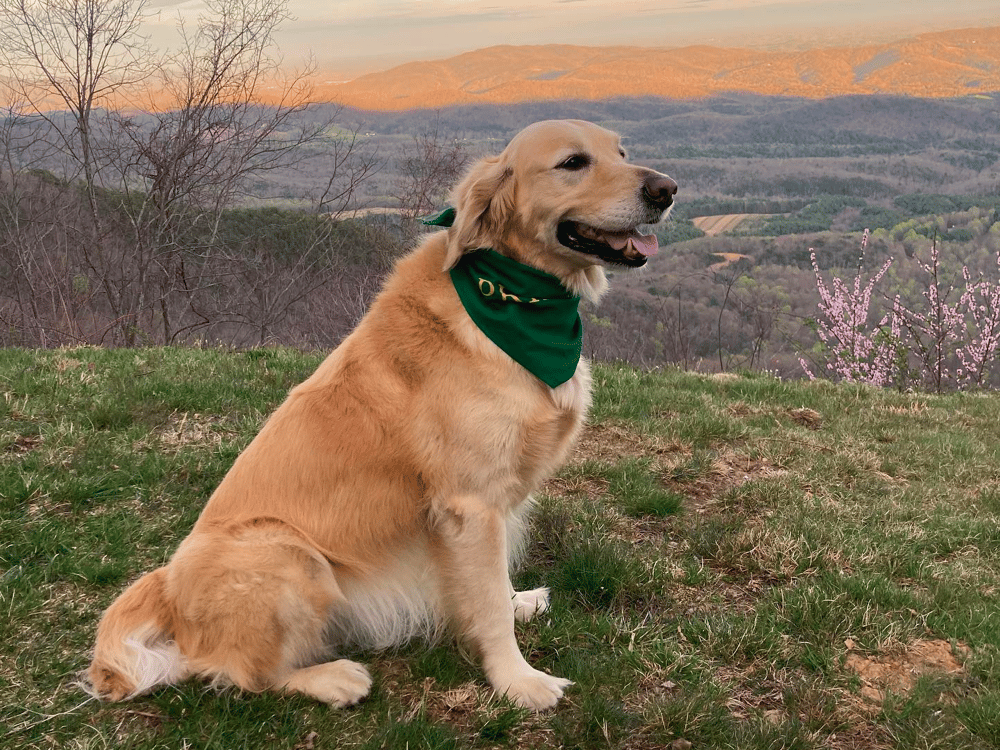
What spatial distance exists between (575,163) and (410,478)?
55.3 inches

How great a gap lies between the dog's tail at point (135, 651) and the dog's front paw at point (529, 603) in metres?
1.39

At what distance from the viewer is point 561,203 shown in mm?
3025

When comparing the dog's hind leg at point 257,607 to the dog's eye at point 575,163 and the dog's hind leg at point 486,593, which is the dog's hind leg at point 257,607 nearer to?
the dog's hind leg at point 486,593

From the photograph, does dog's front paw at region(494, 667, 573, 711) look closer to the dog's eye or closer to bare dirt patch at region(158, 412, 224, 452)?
the dog's eye

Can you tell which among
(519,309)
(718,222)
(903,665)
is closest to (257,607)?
(519,309)

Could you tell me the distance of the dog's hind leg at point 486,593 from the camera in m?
2.86

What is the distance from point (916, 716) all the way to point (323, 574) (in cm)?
222

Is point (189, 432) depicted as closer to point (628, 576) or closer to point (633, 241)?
point (628, 576)

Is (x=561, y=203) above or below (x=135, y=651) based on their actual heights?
above

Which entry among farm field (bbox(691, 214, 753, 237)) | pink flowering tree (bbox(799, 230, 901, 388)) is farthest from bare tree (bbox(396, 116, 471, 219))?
farm field (bbox(691, 214, 753, 237))

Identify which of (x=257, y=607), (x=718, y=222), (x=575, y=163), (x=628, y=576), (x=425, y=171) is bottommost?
(x=718, y=222)

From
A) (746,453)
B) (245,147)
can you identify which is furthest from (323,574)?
(245,147)

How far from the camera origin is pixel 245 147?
12.5 m

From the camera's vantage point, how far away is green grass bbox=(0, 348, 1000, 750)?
8.98 ft
